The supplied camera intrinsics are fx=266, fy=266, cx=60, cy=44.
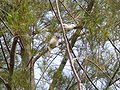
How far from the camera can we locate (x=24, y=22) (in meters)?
0.91

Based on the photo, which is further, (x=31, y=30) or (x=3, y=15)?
(x=3, y=15)

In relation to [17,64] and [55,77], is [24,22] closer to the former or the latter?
[55,77]

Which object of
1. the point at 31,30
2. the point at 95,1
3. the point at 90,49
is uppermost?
the point at 95,1

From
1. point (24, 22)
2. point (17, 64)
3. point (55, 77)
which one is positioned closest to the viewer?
point (24, 22)

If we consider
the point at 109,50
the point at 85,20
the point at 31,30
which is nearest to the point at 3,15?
the point at 31,30

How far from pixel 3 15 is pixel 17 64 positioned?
1.35ft

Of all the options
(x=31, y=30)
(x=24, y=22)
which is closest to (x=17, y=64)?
(x=31, y=30)

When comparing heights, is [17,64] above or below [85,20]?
above

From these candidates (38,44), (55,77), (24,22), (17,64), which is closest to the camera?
(24,22)

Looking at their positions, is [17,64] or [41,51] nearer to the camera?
[41,51]

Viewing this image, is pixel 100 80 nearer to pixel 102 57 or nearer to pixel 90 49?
pixel 102 57

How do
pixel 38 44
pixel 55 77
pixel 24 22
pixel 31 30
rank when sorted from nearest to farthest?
Answer: pixel 24 22 → pixel 31 30 → pixel 38 44 → pixel 55 77

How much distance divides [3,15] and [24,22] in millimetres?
278

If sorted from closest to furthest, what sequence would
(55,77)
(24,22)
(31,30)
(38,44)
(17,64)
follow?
(24,22) < (31,30) < (38,44) < (55,77) < (17,64)
